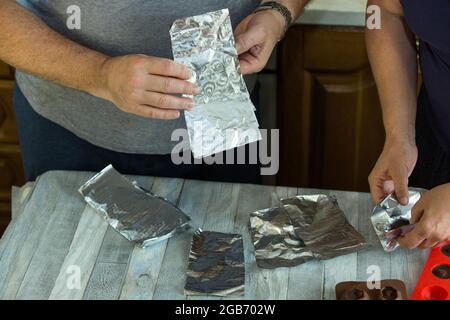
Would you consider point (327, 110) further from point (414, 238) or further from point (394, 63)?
point (414, 238)

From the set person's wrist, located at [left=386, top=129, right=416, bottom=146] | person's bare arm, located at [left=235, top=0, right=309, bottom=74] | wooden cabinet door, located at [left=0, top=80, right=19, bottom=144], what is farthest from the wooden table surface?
wooden cabinet door, located at [left=0, top=80, right=19, bottom=144]

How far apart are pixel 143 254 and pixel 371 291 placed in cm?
34

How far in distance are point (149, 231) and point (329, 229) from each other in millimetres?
279

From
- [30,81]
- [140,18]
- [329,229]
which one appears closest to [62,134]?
[30,81]

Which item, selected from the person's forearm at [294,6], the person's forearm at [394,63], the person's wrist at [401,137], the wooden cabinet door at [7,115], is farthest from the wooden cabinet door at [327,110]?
the wooden cabinet door at [7,115]

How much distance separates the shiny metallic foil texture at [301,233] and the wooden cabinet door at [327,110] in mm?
508

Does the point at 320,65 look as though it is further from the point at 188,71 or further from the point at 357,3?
the point at 188,71

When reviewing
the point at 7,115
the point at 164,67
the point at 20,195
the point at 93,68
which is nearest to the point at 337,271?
the point at 164,67

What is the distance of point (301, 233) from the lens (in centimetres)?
118

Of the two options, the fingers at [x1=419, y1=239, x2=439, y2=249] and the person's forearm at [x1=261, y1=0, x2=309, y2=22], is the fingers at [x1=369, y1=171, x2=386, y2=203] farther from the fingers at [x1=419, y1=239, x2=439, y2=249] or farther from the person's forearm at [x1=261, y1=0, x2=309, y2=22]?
the person's forearm at [x1=261, y1=0, x2=309, y2=22]

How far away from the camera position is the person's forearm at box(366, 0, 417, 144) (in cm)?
126

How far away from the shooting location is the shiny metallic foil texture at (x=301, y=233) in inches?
44.9

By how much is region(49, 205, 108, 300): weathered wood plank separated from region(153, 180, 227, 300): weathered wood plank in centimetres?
11

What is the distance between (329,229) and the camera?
3.90 ft
